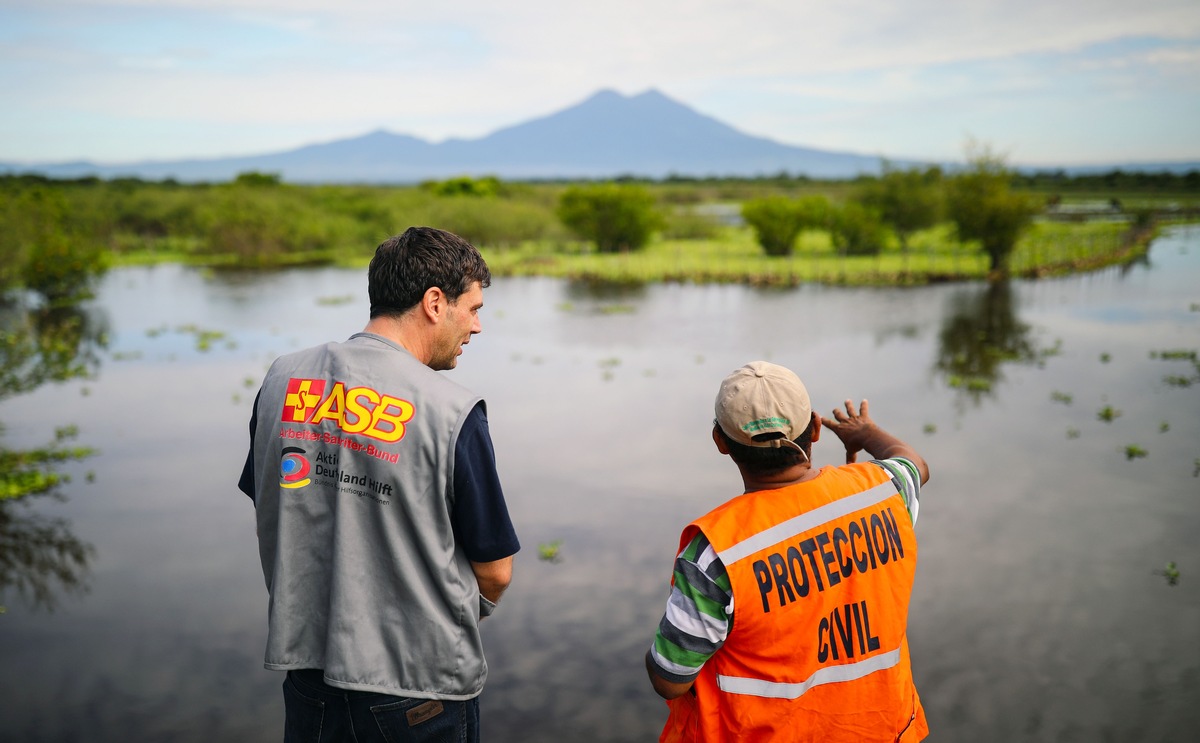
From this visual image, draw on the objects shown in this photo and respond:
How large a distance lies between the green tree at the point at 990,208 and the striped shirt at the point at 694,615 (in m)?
25.8

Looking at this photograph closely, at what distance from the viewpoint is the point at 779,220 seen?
31.3 m

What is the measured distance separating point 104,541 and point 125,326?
1380 cm

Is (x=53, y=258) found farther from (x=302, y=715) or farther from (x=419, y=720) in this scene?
(x=419, y=720)

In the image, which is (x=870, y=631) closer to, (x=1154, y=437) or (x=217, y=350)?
(x=1154, y=437)

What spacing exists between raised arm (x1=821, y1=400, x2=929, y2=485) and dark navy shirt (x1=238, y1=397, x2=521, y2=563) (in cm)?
99

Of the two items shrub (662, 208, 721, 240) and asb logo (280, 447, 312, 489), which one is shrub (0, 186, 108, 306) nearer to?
asb logo (280, 447, 312, 489)

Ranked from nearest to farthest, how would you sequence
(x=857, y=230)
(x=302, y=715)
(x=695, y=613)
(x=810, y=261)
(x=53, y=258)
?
(x=695, y=613) → (x=302, y=715) → (x=53, y=258) → (x=810, y=261) → (x=857, y=230)

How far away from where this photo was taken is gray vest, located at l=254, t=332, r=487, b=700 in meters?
1.91

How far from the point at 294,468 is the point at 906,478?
163 centimetres

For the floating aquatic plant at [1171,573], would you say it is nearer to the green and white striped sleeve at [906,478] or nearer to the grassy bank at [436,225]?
the green and white striped sleeve at [906,478]

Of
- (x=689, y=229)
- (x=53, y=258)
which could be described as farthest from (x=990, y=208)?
(x=53, y=258)

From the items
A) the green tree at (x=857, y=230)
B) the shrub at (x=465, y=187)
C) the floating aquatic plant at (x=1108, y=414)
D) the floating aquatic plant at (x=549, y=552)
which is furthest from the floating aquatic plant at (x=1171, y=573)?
the shrub at (x=465, y=187)

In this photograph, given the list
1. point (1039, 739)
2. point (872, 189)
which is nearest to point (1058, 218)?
point (872, 189)

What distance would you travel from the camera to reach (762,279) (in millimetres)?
24219
